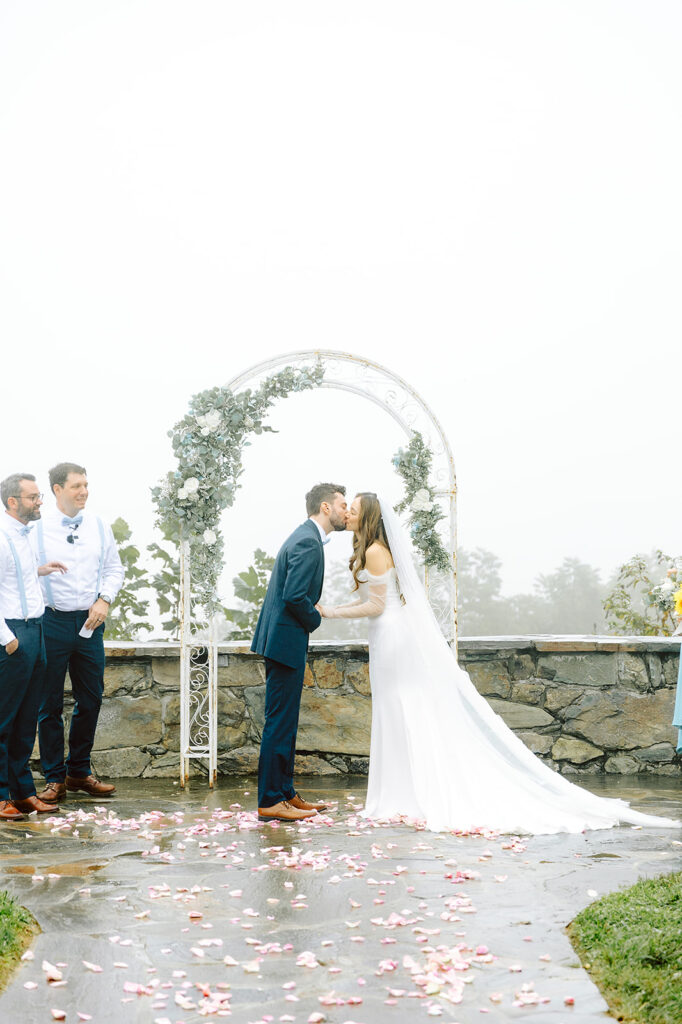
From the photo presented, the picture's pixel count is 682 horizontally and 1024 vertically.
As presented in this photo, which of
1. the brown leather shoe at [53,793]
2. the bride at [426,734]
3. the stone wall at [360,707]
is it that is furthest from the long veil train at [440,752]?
the brown leather shoe at [53,793]

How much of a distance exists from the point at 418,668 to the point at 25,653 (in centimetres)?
214

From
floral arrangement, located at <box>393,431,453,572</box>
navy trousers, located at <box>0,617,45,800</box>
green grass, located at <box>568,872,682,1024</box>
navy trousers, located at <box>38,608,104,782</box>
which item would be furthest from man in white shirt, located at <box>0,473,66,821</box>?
green grass, located at <box>568,872,682,1024</box>

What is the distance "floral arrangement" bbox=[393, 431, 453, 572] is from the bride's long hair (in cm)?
96

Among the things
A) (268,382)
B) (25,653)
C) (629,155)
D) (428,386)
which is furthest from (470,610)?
(25,653)

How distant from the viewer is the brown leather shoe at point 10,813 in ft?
17.3

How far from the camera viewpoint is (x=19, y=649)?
5.24 meters

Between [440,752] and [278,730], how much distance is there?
91 centimetres

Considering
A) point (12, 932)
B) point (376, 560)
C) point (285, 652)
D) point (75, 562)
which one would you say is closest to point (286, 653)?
point (285, 652)

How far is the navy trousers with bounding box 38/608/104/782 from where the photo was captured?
19.3ft

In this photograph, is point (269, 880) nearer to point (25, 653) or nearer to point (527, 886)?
point (527, 886)

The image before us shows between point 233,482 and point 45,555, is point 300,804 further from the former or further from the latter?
point 233,482

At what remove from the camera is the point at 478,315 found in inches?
652

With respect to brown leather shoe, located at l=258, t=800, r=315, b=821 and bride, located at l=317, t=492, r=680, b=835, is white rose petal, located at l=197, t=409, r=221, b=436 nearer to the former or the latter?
bride, located at l=317, t=492, r=680, b=835

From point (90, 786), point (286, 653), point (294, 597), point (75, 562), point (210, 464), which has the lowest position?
point (90, 786)
